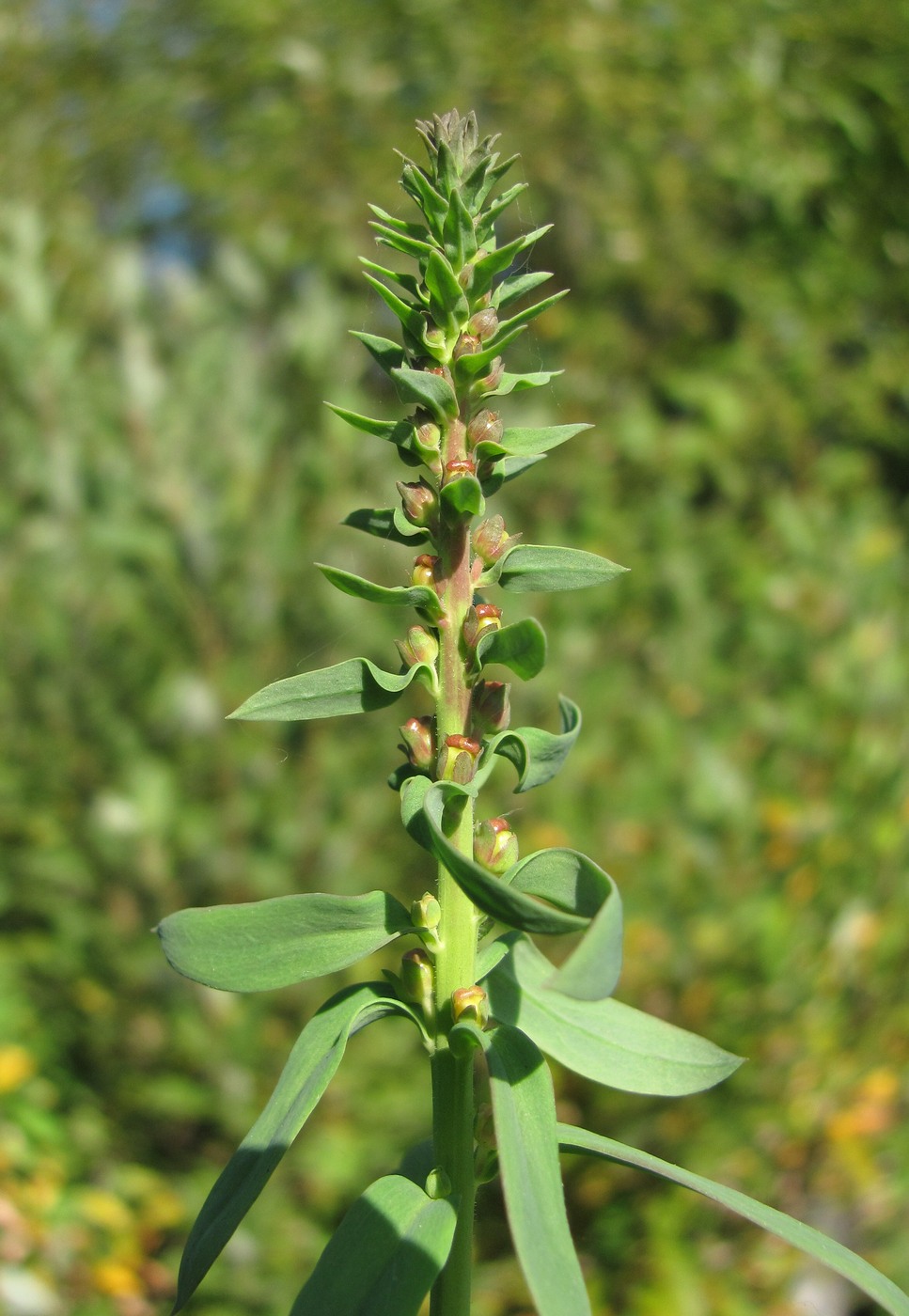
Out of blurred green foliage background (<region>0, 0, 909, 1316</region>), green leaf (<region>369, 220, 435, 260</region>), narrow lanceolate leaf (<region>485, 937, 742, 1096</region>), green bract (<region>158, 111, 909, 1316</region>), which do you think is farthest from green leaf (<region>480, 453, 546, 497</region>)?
blurred green foliage background (<region>0, 0, 909, 1316</region>)

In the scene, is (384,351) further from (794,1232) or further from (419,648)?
(794,1232)

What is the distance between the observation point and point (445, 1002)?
49 cm

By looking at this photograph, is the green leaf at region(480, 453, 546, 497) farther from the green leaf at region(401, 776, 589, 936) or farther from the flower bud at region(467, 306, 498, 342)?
the green leaf at region(401, 776, 589, 936)

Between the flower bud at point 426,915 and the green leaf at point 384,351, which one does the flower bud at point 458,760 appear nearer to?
the flower bud at point 426,915

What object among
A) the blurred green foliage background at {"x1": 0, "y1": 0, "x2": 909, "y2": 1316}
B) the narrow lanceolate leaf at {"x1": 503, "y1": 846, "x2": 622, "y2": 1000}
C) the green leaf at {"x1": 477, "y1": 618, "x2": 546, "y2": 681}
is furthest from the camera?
the blurred green foliage background at {"x1": 0, "y1": 0, "x2": 909, "y2": 1316}

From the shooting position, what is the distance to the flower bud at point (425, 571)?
1.69 ft

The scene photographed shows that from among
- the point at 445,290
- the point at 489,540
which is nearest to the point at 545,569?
the point at 489,540

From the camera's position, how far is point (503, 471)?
54 cm

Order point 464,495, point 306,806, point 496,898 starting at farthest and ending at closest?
point 306,806 < point 464,495 < point 496,898

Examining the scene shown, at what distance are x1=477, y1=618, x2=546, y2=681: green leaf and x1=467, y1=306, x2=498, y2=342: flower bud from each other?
149mm

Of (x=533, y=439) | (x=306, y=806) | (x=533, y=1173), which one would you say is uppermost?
(x=533, y=439)

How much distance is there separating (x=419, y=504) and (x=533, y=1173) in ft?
0.97

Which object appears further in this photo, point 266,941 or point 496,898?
point 266,941

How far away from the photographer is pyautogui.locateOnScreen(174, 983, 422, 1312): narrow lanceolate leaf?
1.47ft
